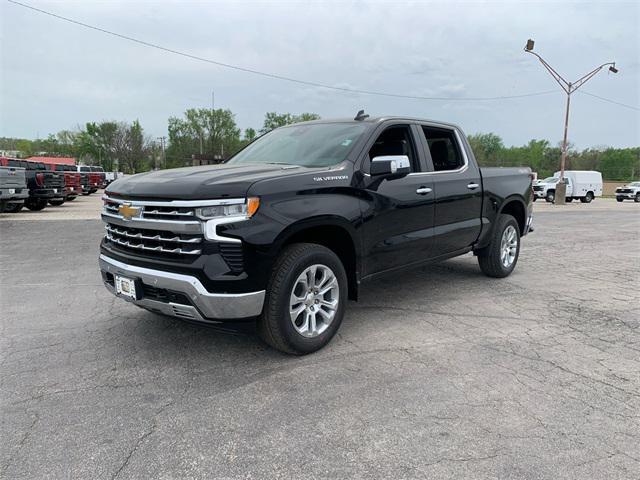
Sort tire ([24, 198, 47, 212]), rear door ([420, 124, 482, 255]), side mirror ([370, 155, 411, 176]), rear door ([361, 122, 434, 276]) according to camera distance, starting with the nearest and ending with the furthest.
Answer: side mirror ([370, 155, 411, 176]), rear door ([361, 122, 434, 276]), rear door ([420, 124, 482, 255]), tire ([24, 198, 47, 212])

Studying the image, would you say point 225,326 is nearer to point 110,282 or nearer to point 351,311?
point 110,282

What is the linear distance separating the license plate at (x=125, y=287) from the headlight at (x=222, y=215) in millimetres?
767

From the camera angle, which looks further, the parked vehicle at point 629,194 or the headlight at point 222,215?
the parked vehicle at point 629,194

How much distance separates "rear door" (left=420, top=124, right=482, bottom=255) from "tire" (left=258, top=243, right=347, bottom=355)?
1.64m

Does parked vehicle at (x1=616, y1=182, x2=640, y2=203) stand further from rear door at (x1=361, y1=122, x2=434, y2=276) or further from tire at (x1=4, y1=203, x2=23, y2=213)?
tire at (x1=4, y1=203, x2=23, y2=213)

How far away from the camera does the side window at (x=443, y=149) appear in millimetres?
5270

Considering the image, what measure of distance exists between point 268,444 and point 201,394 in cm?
75

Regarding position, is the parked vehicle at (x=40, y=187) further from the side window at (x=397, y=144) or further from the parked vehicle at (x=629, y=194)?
the parked vehicle at (x=629, y=194)

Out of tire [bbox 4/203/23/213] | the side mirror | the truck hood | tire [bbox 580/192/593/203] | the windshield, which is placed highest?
the windshield

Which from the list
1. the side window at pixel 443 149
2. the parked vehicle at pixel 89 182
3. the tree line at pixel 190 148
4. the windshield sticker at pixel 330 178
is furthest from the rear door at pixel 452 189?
the tree line at pixel 190 148

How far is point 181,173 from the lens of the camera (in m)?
3.83

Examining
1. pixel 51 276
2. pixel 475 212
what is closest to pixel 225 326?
pixel 475 212

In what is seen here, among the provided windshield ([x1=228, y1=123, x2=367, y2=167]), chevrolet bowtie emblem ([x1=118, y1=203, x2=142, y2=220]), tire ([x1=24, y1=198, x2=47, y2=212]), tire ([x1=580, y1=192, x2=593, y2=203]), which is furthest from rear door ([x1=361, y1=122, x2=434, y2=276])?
tire ([x1=580, y1=192, x2=593, y2=203])

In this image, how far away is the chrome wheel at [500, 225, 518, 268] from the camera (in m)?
6.34
